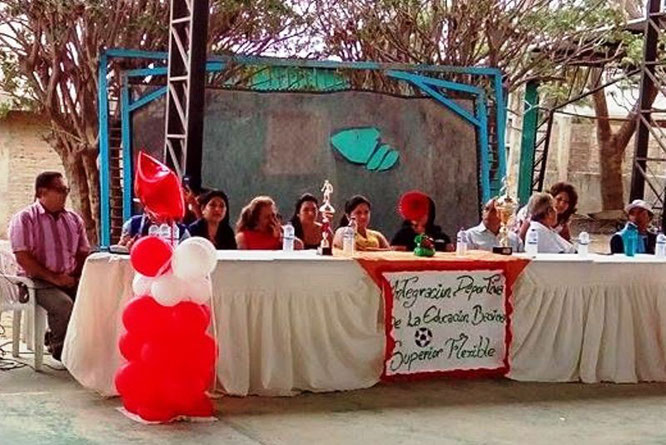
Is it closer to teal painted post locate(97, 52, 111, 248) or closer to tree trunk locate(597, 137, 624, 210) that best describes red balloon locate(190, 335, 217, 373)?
teal painted post locate(97, 52, 111, 248)

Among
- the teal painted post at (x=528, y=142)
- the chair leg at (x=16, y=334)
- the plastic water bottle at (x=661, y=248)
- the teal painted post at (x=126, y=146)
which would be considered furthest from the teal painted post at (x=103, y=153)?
the teal painted post at (x=528, y=142)

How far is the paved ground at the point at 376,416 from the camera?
4.87m

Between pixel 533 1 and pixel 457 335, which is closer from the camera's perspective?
pixel 457 335

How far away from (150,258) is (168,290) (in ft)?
0.55

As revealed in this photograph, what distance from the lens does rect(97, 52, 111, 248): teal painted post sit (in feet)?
29.3

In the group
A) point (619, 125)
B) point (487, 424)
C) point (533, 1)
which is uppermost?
point (533, 1)

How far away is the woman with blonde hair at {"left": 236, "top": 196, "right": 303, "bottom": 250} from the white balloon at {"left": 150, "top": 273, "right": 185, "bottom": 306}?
1.74m

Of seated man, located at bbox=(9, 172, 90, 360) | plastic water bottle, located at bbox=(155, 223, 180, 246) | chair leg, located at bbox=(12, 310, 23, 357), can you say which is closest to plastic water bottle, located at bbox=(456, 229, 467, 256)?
plastic water bottle, located at bbox=(155, 223, 180, 246)

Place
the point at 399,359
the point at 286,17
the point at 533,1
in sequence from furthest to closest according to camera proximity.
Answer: the point at 533,1 < the point at 286,17 < the point at 399,359

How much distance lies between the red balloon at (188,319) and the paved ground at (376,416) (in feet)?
1.43

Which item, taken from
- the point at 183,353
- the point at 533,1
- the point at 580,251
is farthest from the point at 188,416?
the point at 533,1

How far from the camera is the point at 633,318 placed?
642cm

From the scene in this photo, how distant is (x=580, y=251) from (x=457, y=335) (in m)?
1.01

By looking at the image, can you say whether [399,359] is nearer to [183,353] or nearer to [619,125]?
[183,353]
